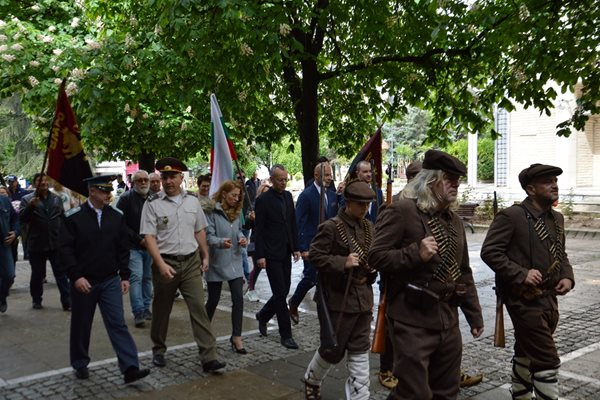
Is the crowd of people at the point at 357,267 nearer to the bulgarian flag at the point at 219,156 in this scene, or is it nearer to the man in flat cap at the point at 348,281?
the man in flat cap at the point at 348,281

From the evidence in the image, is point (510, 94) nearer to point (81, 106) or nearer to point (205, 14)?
point (205, 14)

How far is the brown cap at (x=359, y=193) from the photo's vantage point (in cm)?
476

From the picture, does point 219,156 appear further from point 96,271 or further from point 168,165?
point 96,271

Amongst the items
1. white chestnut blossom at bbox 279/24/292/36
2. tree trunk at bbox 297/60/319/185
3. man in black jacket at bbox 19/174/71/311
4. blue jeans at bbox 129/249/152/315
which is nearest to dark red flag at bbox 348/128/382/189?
white chestnut blossom at bbox 279/24/292/36

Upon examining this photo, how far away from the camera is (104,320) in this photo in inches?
230

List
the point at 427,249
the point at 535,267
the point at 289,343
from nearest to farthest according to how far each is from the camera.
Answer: the point at 427,249, the point at 535,267, the point at 289,343

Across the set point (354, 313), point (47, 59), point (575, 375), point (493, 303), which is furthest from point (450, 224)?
point (47, 59)

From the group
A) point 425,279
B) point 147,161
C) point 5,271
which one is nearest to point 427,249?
point 425,279

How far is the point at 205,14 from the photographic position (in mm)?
9047

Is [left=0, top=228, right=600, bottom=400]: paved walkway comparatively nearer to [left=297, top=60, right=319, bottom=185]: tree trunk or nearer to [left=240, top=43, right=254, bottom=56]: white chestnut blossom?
[left=297, top=60, right=319, bottom=185]: tree trunk

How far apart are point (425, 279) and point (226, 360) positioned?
3260mm

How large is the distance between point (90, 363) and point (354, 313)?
124 inches

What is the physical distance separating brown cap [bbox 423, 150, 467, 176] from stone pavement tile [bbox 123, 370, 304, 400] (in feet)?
8.38

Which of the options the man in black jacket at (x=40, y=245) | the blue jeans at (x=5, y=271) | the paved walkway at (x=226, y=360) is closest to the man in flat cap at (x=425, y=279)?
the paved walkway at (x=226, y=360)
